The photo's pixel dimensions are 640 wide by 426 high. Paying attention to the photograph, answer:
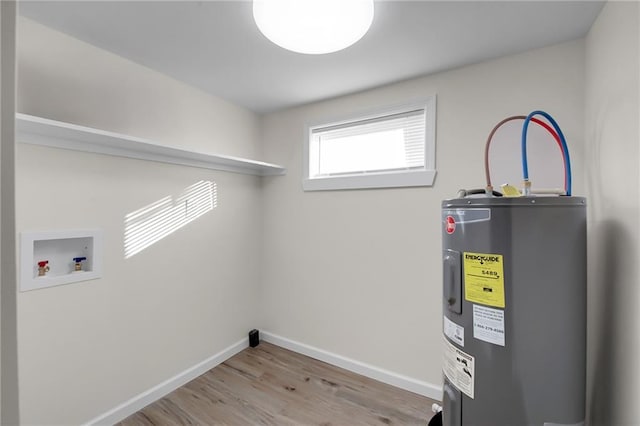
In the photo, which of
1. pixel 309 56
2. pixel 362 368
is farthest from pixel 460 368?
pixel 309 56

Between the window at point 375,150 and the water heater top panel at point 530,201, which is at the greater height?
the window at point 375,150

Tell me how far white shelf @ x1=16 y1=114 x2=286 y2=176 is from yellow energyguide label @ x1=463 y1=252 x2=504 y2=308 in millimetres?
1780

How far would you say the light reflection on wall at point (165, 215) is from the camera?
1.73 metres

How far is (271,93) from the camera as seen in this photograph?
2186 millimetres

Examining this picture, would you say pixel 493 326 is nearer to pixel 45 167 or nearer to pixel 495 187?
pixel 495 187

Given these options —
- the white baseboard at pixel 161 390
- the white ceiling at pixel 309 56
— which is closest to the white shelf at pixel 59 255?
the white baseboard at pixel 161 390

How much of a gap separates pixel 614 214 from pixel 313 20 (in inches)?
56.2

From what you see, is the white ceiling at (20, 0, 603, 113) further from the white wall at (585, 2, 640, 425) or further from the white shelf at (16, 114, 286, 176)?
the white shelf at (16, 114, 286, 176)

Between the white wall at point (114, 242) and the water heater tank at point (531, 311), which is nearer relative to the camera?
the water heater tank at point (531, 311)

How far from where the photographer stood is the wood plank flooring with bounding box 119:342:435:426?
167 centimetres

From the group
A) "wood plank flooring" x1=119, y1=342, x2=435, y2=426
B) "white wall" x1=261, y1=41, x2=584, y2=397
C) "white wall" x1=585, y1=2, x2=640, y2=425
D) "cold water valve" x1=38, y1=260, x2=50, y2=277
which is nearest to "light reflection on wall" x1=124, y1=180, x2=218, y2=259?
"cold water valve" x1=38, y1=260, x2=50, y2=277

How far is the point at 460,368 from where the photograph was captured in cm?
103

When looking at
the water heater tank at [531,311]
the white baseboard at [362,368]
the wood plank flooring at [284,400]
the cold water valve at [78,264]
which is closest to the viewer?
the water heater tank at [531,311]

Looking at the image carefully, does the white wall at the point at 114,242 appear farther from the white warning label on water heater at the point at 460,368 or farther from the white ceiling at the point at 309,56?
the white warning label on water heater at the point at 460,368
